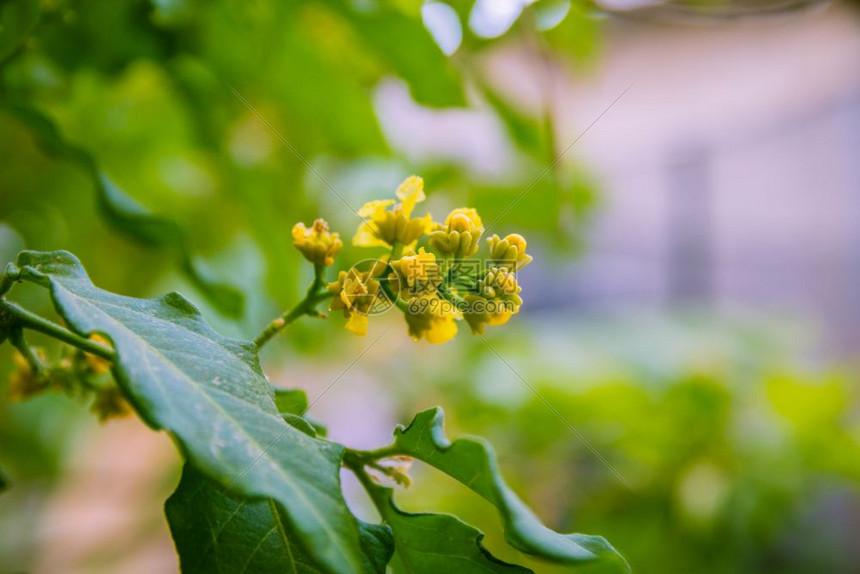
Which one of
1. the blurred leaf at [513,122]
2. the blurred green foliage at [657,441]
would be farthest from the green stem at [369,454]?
the blurred green foliage at [657,441]

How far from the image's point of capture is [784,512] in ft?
5.06

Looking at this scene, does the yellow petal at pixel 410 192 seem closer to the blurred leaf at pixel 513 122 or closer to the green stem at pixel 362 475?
the green stem at pixel 362 475

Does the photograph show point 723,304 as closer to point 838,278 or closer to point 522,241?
point 838,278

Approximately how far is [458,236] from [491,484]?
159mm

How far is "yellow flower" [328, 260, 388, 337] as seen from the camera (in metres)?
0.44

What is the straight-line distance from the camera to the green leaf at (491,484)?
333mm

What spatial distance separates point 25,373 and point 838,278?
8.49 feet

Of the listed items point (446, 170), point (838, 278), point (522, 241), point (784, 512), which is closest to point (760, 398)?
point (784, 512)

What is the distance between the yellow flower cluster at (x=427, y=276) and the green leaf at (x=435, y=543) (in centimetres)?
10

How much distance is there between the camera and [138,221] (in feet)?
1.95

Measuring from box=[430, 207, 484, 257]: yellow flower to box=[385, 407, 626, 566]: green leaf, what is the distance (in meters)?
0.11

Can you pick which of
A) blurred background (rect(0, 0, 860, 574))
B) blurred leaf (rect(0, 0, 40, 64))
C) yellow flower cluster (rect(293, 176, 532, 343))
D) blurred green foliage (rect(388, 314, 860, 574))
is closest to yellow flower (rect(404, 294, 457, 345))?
yellow flower cluster (rect(293, 176, 532, 343))

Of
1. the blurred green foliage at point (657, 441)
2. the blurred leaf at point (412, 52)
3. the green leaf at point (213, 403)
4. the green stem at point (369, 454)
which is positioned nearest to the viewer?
the green leaf at point (213, 403)

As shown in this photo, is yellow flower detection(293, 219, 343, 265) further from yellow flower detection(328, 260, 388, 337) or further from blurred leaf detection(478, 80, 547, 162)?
blurred leaf detection(478, 80, 547, 162)
